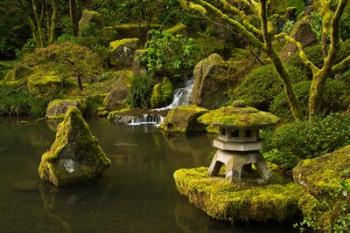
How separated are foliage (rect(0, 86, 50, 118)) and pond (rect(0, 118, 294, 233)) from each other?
8597 mm

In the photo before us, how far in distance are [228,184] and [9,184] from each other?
6487 mm

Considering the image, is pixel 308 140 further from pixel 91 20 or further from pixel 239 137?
pixel 91 20

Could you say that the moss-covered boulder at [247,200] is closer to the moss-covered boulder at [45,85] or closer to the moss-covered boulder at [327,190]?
the moss-covered boulder at [327,190]

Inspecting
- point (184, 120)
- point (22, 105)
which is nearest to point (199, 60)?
point (184, 120)

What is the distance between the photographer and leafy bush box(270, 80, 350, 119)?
49.6 feet

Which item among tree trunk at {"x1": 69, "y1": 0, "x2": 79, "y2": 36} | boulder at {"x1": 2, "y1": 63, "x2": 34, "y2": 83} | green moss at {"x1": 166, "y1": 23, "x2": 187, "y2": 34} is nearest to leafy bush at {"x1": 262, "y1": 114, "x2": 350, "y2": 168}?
boulder at {"x1": 2, "y1": 63, "x2": 34, "y2": 83}

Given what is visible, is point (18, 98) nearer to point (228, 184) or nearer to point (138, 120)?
point (138, 120)

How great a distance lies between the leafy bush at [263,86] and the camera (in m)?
18.2

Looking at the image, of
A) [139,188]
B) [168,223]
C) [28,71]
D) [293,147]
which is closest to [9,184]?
[139,188]

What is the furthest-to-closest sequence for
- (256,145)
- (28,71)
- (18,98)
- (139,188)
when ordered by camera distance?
(28,71) → (18,98) → (139,188) → (256,145)

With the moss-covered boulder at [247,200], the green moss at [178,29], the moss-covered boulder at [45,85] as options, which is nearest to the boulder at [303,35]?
the moss-covered boulder at [247,200]

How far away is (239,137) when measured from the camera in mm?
11234

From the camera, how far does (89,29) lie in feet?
128

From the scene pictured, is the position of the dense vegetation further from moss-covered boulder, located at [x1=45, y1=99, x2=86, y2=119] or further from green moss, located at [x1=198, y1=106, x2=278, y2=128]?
green moss, located at [x1=198, y1=106, x2=278, y2=128]
